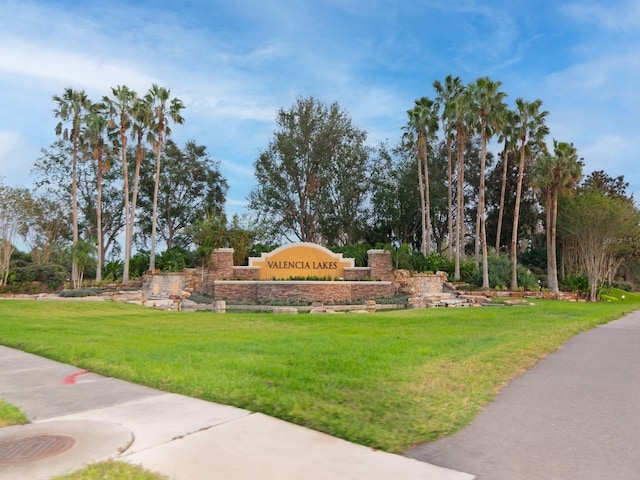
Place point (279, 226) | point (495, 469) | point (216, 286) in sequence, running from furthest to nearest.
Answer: point (279, 226) < point (216, 286) < point (495, 469)

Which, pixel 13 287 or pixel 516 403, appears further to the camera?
pixel 13 287

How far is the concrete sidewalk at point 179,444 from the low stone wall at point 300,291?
22184mm

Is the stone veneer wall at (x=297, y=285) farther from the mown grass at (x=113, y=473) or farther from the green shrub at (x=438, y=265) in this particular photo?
the mown grass at (x=113, y=473)

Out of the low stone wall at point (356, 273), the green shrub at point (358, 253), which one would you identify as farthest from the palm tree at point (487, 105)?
the green shrub at point (358, 253)

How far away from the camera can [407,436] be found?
4.52 meters

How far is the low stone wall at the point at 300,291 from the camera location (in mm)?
28000

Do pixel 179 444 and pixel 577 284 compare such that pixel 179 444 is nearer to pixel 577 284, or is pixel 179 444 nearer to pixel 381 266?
pixel 381 266

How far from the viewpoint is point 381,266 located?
3064 cm

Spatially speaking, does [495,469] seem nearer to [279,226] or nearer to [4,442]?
[4,442]

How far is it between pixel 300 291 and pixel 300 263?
3.71 metres

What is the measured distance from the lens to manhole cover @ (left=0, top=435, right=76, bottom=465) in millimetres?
4020

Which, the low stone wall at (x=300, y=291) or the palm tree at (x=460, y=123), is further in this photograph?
the palm tree at (x=460, y=123)

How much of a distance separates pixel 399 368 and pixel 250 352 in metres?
2.64

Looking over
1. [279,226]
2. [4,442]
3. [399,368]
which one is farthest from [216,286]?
[4,442]
